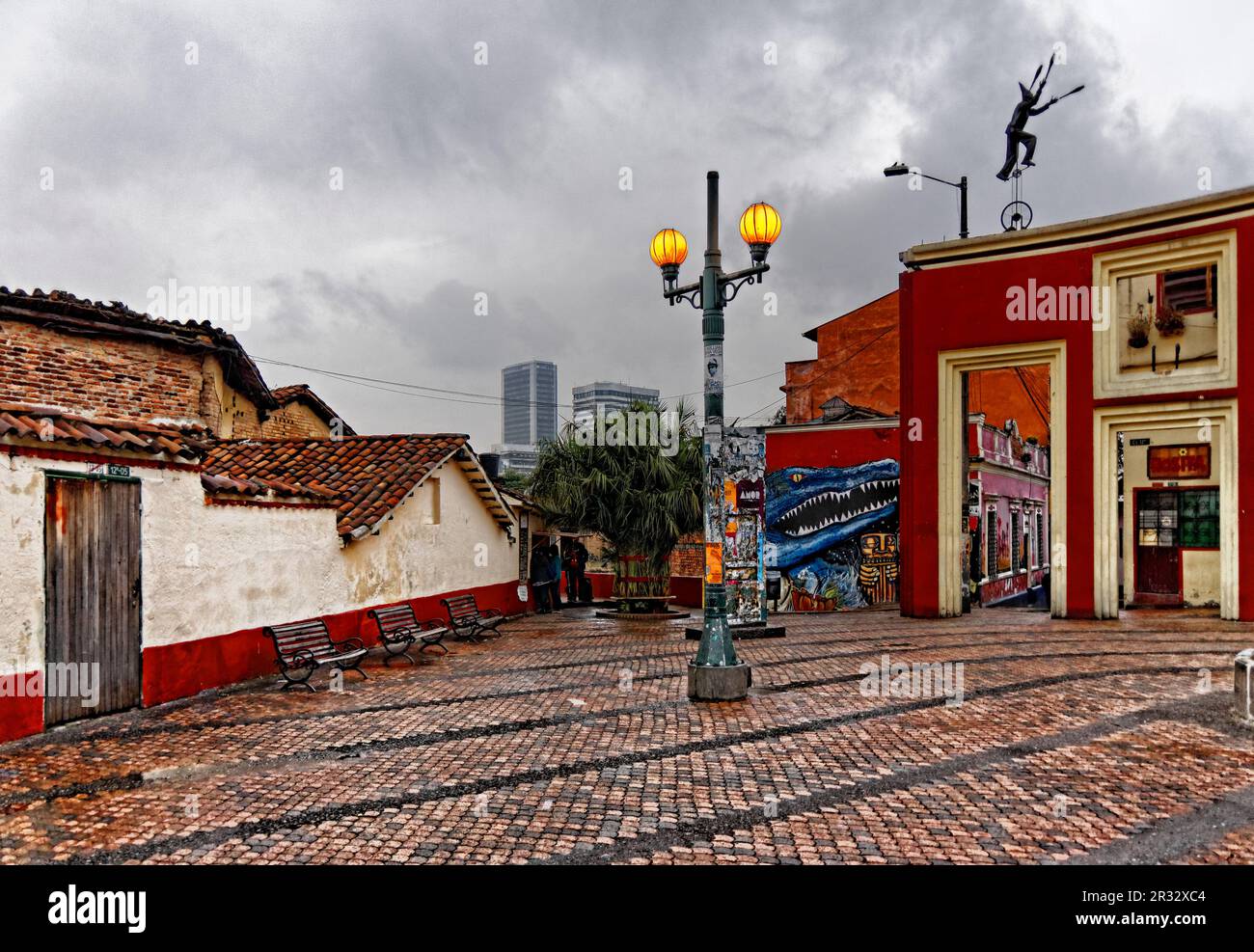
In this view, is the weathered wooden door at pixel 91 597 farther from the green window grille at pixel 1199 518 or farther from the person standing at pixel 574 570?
the green window grille at pixel 1199 518

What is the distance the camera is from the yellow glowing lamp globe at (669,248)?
9.91 meters

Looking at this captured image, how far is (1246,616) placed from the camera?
14.7m

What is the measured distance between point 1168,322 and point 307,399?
21241 millimetres

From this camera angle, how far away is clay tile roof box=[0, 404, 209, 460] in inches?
291

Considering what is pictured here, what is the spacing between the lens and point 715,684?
891cm

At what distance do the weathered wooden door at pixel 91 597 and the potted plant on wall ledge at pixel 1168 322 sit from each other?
1763cm

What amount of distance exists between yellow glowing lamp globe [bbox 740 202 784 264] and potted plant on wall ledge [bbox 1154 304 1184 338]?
1089cm

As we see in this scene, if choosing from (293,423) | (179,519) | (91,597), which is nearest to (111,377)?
(293,423)

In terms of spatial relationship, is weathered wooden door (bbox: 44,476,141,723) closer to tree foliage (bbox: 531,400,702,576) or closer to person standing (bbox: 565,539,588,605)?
tree foliage (bbox: 531,400,702,576)

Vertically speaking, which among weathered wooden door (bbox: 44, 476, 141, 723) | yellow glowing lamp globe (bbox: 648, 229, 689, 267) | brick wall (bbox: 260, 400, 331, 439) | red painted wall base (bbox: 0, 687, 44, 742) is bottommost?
red painted wall base (bbox: 0, 687, 44, 742)

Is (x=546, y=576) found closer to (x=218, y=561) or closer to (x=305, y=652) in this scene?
(x=305, y=652)

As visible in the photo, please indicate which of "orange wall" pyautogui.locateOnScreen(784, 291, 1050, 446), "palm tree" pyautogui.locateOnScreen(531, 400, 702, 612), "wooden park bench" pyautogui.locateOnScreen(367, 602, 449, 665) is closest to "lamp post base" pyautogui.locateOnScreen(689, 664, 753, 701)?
"wooden park bench" pyautogui.locateOnScreen(367, 602, 449, 665)

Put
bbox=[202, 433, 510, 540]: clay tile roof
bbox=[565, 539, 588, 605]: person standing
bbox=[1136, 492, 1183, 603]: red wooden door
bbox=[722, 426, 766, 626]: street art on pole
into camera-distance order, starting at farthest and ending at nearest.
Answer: bbox=[565, 539, 588, 605]: person standing < bbox=[1136, 492, 1183, 603]: red wooden door < bbox=[202, 433, 510, 540]: clay tile roof < bbox=[722, 426, 766, 626]: street art on pole
